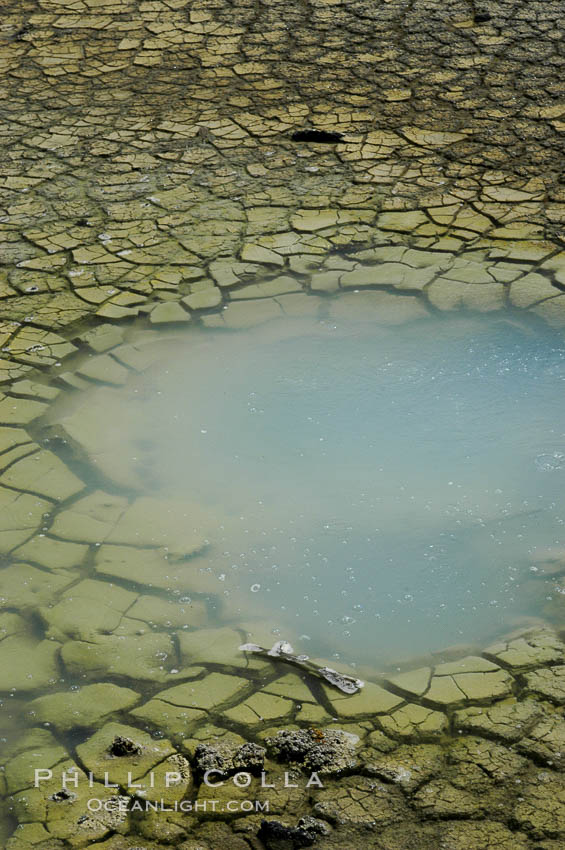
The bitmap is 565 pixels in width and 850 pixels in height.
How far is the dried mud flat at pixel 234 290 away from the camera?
8.74ft

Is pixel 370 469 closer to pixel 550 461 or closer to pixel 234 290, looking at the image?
pixel 550 461

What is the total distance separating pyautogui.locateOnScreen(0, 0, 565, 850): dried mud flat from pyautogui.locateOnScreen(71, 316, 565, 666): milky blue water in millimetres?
154

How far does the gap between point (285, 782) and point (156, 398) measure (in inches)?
81.6

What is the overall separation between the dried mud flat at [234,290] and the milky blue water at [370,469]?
15 centimetres

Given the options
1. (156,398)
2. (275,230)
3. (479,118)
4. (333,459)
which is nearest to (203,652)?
(333,459)

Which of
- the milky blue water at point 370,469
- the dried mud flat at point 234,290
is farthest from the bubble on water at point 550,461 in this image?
the dried mud flat at point 234,290

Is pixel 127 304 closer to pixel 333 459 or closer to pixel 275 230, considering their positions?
pixel 275 230

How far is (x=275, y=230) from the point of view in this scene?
5.30 meters

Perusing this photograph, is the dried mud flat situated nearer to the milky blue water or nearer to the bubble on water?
the milky blue water

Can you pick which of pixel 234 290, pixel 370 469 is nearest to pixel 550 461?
pixel 370 469

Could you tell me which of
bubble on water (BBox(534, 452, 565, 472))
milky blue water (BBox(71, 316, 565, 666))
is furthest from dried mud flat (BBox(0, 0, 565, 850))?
bubble on water (BBox(534, 452, 565, 472))

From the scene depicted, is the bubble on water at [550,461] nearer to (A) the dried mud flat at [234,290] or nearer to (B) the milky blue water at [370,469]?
(B) the milky blue water at [370,469]

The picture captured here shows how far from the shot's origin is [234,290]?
4.88 meters

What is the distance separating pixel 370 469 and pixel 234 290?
1420 mm
